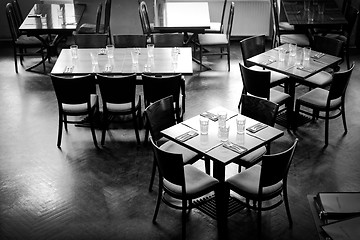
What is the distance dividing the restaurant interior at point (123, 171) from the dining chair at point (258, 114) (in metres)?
0.10

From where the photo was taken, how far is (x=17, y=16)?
10008mm

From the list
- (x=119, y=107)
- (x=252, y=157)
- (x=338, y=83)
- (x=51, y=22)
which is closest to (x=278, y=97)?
(x=338, y=83)

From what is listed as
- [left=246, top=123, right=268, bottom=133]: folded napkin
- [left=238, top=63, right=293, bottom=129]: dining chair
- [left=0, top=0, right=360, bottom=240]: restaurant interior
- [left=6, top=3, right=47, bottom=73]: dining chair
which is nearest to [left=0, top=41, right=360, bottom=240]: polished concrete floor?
[left=0, top=0, right=360, bottom=240]: restaurant interior

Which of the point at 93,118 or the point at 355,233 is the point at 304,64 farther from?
the point at 355,233

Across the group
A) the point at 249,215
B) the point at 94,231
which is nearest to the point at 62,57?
the point at 94,231

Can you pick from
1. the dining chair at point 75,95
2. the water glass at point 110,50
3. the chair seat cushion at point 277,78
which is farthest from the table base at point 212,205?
the water glass at point 110,50

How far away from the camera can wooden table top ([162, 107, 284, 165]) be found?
523cm

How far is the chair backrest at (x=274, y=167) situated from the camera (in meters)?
4.90

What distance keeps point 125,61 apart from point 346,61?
4.21 meters

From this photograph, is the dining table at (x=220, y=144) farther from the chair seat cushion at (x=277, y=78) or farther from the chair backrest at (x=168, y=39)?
the chair backrest at (x=168, y=39)

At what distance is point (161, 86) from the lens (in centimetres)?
683

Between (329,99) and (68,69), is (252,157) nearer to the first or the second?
(329,99)

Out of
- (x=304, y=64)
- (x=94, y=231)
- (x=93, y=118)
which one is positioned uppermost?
(x=304, y=64)

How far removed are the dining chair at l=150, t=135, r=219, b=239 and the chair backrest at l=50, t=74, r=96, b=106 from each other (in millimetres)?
1895
